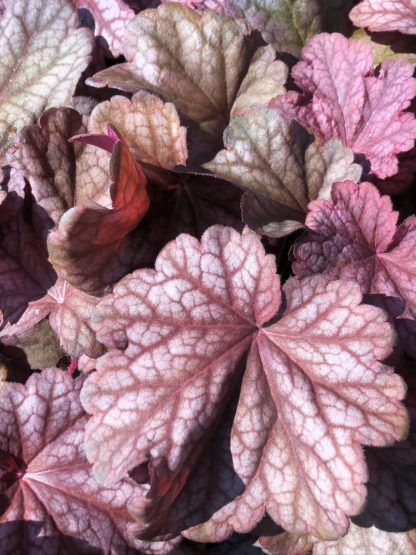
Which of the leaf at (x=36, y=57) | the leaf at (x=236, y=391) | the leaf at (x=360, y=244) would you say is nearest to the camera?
the leaf at (x=236, y=391)

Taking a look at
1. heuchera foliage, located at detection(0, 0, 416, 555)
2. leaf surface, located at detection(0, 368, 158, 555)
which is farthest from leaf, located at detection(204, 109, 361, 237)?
leaf surface, located at detection(0, 368, 158, 555)

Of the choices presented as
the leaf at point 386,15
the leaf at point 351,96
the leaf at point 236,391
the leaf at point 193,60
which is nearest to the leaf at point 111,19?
the leaf at point 193,60

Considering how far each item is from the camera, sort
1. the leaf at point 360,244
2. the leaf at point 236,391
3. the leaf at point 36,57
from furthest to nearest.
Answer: the leaf at point 36,57 < the leaf at point 360,244 < the leaf at point 236,391

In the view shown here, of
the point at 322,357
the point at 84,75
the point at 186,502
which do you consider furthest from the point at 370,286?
the point at 84,75

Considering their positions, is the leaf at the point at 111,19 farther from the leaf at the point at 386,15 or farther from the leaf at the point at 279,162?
the leaf at the point at 386,15

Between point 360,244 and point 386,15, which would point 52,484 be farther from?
point 386,15
